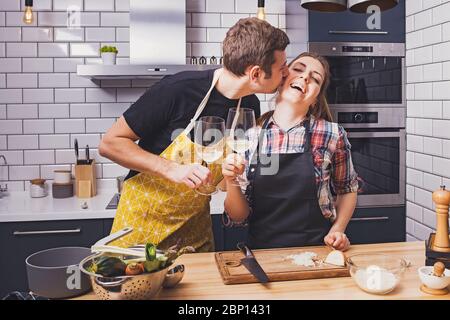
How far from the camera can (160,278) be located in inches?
34.0

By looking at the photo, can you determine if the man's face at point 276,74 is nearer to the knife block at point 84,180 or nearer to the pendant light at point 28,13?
the knife block at point 84,180

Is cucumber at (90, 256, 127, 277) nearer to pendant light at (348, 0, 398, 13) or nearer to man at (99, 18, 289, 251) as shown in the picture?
man at (99, 18, 289, 251)

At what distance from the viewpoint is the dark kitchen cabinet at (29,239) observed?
6.10 ft

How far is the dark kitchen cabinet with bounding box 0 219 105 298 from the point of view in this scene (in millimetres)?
1860

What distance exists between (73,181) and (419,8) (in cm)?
180

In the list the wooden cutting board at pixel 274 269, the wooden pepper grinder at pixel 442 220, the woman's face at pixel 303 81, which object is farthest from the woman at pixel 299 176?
the wooden pepper grinder at pixel 442 220

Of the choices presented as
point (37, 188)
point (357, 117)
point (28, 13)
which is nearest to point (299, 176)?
point (357, 117)

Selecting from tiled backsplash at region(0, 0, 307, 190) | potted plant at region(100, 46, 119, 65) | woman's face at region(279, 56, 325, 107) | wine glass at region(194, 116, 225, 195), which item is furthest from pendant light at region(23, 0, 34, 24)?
wine glass at region(194, 116, 225, 195)

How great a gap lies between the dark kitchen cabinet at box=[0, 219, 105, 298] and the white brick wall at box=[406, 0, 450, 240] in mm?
1393

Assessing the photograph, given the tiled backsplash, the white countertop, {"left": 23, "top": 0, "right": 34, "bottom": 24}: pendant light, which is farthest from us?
the tiled backsplash

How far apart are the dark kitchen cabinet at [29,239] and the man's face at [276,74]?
0.95m

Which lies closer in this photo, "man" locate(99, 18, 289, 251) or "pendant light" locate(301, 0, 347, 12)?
"pendant light" locate(301, 0, 347, 12)
